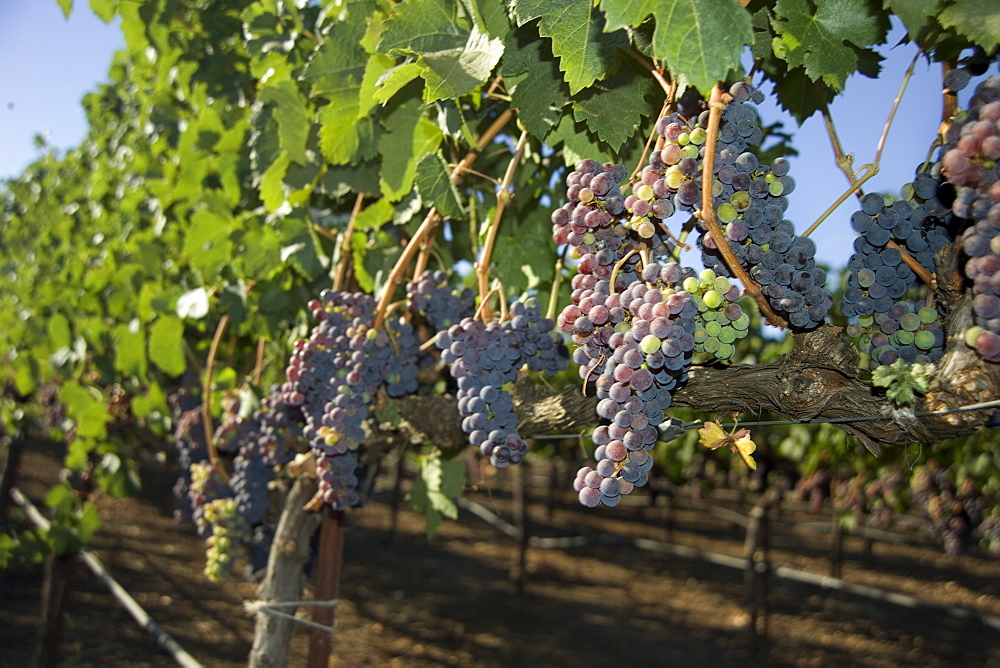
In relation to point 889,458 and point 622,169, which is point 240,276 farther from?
point 889,458

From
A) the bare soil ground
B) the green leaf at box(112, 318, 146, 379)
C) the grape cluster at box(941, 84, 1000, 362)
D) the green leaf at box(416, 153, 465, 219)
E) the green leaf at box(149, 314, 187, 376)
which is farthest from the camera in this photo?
the bare soil ground

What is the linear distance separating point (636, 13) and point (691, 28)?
0.24 ft

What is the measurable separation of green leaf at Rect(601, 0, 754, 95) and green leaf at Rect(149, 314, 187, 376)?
271 cm

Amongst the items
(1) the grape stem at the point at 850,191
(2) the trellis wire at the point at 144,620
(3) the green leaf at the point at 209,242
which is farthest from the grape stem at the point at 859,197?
(2) the trellis wire at the point at 144,620

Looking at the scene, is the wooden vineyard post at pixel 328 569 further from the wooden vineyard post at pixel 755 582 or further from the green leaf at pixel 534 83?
the wooden vineyard post at pixel 755 582

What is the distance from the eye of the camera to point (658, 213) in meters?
1.08

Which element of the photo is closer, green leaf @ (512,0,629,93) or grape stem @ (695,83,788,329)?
grape stem @ (695,83,788,329)

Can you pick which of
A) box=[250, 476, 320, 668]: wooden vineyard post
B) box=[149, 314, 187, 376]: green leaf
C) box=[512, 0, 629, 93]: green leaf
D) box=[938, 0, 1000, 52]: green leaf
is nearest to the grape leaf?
box=[938, 0, 1000, 52]: green leaf

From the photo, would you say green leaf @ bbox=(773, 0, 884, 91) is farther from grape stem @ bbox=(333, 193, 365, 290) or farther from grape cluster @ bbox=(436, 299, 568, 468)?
grape stem @ bbox=(333, 193, 365, 290)

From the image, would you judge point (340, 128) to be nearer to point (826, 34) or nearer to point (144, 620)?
point (826, 34)

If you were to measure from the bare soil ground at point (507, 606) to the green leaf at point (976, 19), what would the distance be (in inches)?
235

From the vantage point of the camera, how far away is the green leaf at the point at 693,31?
2.98 ft

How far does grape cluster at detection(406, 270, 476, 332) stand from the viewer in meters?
1.77

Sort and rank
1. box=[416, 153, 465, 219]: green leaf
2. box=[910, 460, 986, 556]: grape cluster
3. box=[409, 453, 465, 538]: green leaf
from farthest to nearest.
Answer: box=[910, 460, 986, 556]: grape cluster → box=[409, 453, 465, 538]: green leaf → box=[416, 153, 465, 219]: green leaf
